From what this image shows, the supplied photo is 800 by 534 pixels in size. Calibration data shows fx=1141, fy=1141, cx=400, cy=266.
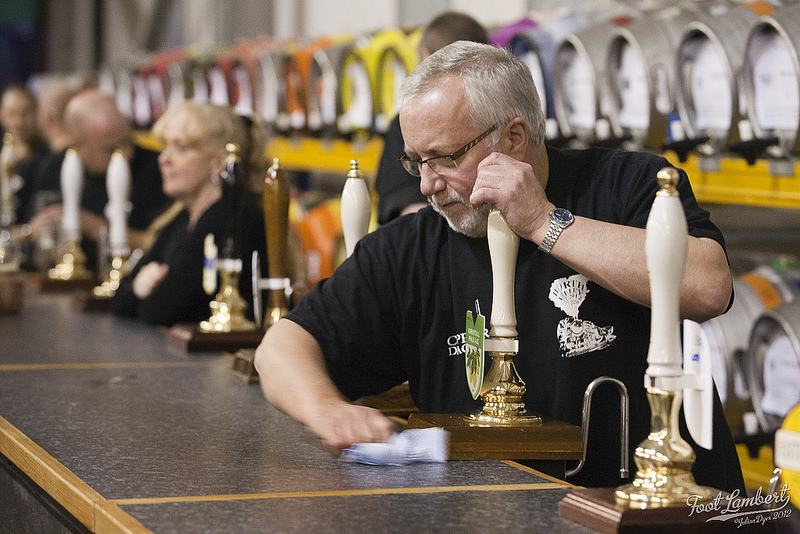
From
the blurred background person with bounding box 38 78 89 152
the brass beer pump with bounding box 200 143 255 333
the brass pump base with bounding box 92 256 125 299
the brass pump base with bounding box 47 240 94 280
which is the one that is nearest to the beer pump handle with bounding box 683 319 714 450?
the brass beer pump with bounding box 200 143 255 333

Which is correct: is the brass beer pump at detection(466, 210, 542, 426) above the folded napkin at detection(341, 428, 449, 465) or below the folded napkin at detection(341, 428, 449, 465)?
above

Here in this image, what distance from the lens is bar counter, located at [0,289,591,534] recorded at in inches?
55.0

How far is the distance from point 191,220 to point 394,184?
2.58 feet

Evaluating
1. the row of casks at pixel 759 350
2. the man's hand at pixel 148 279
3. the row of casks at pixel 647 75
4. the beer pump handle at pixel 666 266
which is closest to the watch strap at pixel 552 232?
the beer pump handle at pixel 666 266

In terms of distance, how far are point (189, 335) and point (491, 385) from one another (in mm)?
1345

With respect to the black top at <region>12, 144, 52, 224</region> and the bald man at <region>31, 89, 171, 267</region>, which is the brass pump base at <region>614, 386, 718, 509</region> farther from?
the black top at <region>12, 144, 52, 224</region>

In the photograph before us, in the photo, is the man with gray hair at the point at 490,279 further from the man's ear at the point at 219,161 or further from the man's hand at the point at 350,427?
the man's ear at the point at 219,161

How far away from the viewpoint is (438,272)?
2090mm

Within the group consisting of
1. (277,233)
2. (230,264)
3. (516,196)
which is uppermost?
(516,196)

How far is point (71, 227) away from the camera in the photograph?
4.33m

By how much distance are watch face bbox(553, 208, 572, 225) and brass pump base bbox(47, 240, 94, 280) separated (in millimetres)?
2959

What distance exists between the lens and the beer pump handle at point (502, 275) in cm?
175

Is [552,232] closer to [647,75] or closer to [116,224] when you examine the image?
[647,75]

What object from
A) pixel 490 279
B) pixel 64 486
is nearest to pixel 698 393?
pixel 490 279
